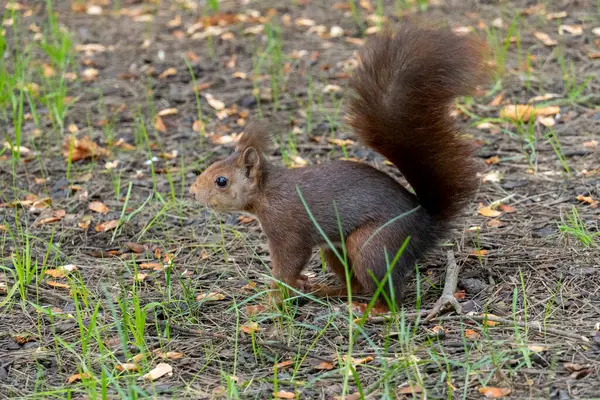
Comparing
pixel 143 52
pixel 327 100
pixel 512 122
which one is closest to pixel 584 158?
pixel 512 122

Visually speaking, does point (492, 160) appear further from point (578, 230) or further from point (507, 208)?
point (578, 230)

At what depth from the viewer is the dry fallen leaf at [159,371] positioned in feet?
8.12

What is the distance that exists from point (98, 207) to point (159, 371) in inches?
55.0

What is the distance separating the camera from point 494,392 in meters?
2.24

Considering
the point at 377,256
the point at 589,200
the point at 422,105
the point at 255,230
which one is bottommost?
the point at 255,230

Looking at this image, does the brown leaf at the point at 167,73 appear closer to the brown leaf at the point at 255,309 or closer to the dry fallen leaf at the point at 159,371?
the brown leaf at the point at 255,309

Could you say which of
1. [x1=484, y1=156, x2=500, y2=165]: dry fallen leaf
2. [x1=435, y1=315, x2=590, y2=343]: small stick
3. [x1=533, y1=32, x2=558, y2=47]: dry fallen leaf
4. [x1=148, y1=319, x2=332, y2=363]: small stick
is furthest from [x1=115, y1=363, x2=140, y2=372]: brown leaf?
[x1=533, y1=32, x2=558, y2=47]: dry fallen leaf

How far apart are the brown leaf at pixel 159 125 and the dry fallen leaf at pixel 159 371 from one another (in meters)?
2.11

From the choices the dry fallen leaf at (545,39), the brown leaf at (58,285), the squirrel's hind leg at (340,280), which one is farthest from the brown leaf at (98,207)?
the dry fallen leaf at (545,39)

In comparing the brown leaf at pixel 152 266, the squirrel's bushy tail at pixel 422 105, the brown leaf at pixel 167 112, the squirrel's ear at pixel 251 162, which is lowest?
the brown leaf at pixel 152 266

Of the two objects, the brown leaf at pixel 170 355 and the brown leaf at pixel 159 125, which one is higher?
the brown leaf at pixel 159 125

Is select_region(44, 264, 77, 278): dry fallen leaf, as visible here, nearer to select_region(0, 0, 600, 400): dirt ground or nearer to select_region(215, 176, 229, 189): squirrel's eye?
select_region(0, 0, 600, 400): dirt ground

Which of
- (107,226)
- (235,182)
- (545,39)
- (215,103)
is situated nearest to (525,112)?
(545,39)

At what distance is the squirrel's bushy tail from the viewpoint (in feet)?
8.73
